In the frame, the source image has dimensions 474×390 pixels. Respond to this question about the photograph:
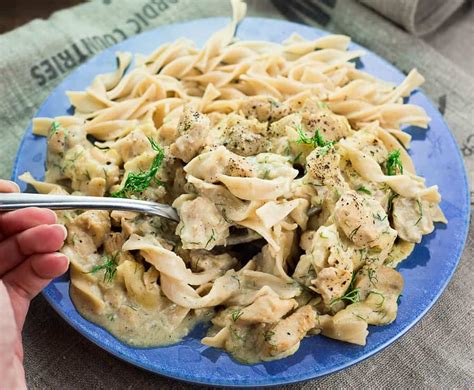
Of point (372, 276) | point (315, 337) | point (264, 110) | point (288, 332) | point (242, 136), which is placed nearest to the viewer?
point (288, 332)

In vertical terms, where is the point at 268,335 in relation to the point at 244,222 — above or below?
below

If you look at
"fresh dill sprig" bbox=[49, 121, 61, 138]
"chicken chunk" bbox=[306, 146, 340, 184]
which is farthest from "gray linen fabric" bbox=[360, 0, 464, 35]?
"fresh dill sprig" bbox=[49, 121, 61, 138]

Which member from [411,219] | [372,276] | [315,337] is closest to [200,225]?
[315,337]

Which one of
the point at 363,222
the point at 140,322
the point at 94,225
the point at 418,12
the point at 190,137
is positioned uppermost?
the point at 418,12

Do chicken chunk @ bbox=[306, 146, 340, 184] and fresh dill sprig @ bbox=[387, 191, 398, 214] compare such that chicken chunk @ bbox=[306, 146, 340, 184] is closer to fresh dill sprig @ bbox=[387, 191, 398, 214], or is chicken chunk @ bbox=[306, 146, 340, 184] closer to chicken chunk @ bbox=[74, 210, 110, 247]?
fresh dill sprig @ bbox=[387, 191, 398, 214]

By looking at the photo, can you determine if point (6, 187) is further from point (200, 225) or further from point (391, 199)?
point (391, 199)

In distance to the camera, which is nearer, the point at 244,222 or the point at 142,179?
the point at 244,222

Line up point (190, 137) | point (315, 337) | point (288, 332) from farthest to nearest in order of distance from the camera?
point (190, 137), point (315, 337), point (288, 332)
